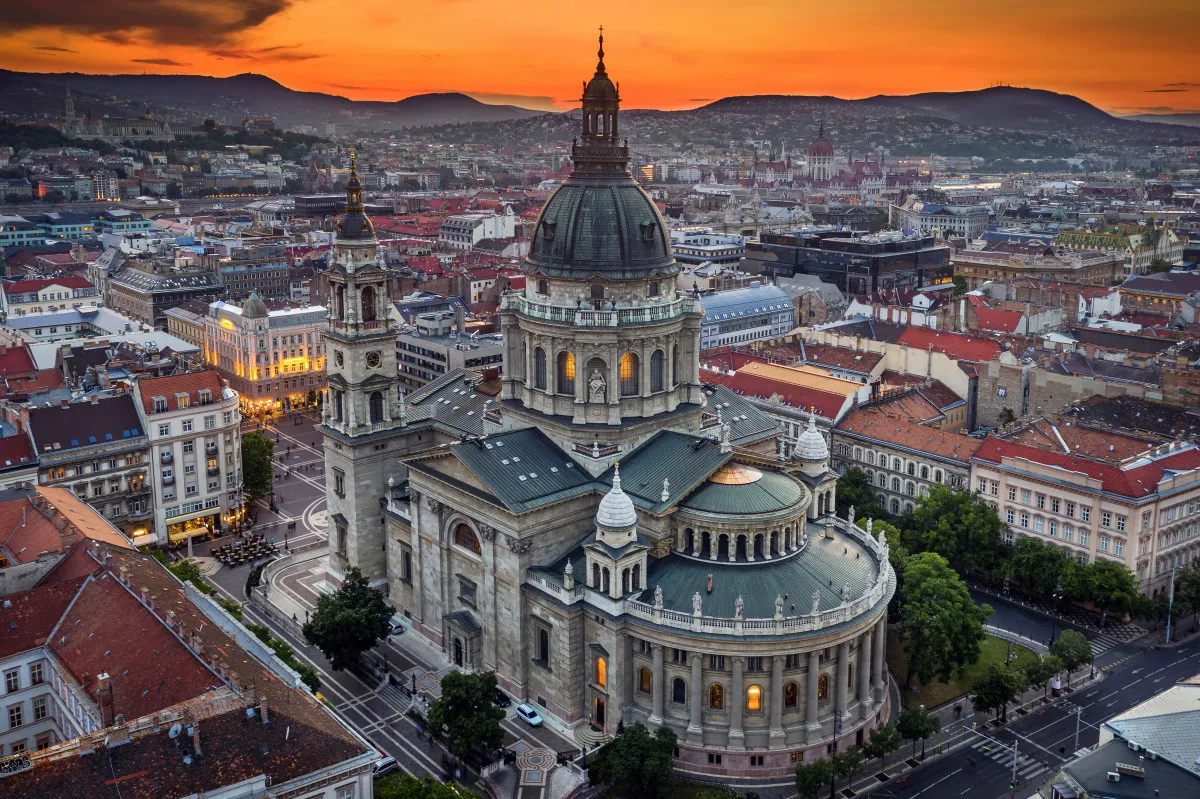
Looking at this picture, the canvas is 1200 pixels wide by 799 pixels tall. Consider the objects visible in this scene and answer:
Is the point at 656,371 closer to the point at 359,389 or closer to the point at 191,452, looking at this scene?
the point at 359,389

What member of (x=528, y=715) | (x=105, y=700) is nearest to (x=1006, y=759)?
(x=528, y=715)

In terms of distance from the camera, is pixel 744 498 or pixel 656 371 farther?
pixel 656 371

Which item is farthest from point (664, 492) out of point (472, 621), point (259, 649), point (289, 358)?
point (289, 358)

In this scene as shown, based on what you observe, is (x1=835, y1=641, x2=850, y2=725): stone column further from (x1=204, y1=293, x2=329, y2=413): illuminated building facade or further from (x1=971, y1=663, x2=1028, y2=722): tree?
(x1=204, y1=293, x2=329, y2=413): illuminated building facade

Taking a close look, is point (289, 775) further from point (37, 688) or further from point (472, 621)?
point (472, 621)

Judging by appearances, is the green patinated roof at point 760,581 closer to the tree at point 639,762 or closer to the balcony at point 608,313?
the tree at point 639,762

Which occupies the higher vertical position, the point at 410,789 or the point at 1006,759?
the point at 410,789
